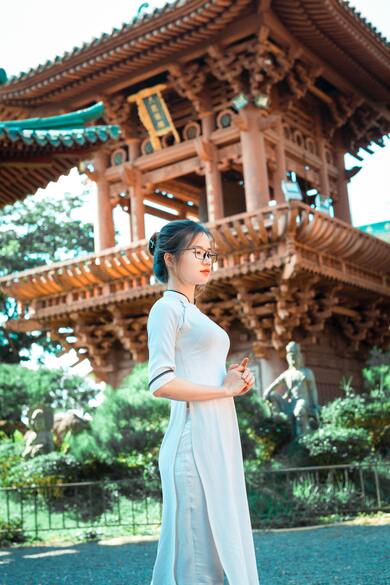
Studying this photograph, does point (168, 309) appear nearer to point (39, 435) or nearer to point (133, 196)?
point (39, 435)

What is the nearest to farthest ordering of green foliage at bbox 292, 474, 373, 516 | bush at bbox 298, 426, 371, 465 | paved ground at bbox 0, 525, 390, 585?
paved ground at bbox 0, 525, 390, 585
green foliage at bbox 292, 474, 373, 516
bush at bbox 298, 426, 371, 465

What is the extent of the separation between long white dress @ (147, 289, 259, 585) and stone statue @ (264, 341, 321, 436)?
26.1ft

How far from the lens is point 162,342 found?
8.69 ft

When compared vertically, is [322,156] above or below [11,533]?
above

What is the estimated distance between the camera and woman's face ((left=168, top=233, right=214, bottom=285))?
287 centimetres

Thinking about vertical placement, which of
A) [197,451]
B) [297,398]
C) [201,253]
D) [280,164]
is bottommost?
[197,451]

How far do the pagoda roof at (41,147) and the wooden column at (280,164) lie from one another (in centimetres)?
579

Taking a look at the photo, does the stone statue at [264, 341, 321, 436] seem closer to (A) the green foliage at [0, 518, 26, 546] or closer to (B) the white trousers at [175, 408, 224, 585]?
(A) the green foliage at [0, 518, 26, 546]

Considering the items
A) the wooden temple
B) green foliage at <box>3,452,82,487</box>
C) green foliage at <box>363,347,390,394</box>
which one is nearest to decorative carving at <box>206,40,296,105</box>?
the wooden temple

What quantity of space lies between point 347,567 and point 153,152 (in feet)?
32.0

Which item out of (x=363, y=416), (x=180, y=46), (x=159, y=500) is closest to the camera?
(x=159, y=500)

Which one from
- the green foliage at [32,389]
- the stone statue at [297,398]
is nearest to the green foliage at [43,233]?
the green foliage at [32,389]

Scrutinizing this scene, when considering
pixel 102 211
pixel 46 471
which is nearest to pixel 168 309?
pixel 46 471

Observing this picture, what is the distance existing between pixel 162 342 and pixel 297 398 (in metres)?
8.40
